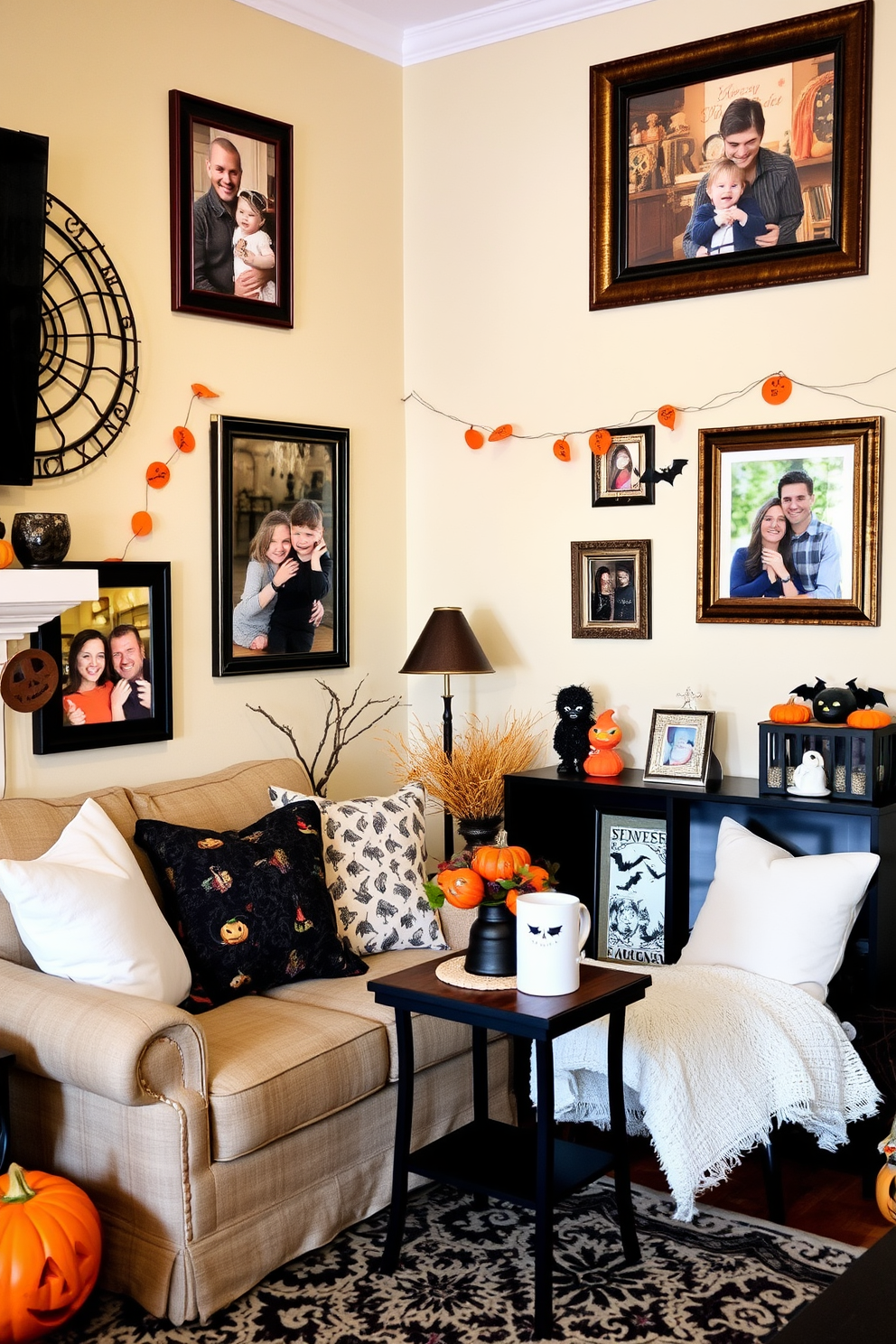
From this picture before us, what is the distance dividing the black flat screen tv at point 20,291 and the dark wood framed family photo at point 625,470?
5.83 ft

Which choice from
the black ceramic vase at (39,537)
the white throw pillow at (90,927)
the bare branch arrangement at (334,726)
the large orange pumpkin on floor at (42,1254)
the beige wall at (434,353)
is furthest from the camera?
the bare branch arrangement at (334,726)

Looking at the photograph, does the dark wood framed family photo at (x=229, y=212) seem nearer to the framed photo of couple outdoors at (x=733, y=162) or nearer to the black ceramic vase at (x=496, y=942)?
the framed photo of couple outdoors at (x=733, y=162)

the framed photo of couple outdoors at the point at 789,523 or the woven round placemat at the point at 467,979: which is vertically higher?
the framed photo of couple outdoors at the point at 789,523

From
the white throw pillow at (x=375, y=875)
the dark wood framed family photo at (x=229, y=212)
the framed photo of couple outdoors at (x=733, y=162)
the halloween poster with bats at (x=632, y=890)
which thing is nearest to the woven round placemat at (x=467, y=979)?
the white throw pillow at (x=375, y=875)

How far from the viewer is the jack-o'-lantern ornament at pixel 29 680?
10.8 ft

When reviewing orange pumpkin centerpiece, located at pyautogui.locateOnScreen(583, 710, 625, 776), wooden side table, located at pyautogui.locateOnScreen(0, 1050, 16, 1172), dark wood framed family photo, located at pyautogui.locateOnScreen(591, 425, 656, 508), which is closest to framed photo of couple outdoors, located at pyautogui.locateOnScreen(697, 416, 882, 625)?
dark wood framed family photo, located at pyautogui.locateOnScreen(591, 425, 656, 508)

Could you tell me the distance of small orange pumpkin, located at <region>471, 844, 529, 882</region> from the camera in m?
2.78

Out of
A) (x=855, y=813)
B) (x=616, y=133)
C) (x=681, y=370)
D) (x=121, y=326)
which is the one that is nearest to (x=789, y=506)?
(x=681, y=370)

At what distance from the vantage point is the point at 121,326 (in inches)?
144

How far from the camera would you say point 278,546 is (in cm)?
416

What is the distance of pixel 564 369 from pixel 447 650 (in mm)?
1008

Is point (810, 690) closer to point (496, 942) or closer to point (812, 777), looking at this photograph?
point (812, 777)

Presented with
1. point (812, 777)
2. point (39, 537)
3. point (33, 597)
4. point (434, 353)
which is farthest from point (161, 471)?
point (812, 777)

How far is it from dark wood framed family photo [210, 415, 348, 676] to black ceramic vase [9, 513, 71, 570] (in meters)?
0.75
